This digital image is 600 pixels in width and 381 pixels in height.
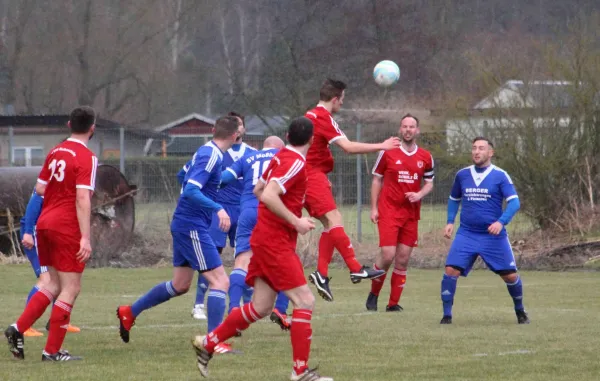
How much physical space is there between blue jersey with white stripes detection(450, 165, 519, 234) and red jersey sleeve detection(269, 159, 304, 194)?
4.16 metres

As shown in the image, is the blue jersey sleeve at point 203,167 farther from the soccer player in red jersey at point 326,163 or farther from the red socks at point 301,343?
the red socks at point 301,343

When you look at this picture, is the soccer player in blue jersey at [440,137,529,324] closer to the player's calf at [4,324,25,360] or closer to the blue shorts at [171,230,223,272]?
the blue shorts at [171,230,223,272]

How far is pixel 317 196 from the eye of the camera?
10.9 m

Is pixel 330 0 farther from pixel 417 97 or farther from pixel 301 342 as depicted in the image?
pixel 301 342

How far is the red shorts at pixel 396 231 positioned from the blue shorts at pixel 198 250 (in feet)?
11.2

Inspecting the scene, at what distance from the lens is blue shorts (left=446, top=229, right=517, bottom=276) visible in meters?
11.1

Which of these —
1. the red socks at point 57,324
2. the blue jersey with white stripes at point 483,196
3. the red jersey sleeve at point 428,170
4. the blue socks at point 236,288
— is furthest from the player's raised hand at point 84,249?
the red jersey sleeve at point 428,170

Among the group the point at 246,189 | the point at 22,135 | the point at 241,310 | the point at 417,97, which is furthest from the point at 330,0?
the point at 241,310

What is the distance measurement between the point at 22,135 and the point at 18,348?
24.5 meters

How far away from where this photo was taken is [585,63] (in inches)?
814

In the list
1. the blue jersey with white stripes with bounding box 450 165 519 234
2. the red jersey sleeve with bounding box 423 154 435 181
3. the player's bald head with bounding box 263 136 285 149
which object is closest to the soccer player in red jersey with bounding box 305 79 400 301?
the player's bald head with bounding box 263 136 285 149

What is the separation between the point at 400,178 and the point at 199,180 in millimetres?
3806

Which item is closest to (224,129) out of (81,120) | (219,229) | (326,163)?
(81,120)

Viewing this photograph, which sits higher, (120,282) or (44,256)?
(44,256)
